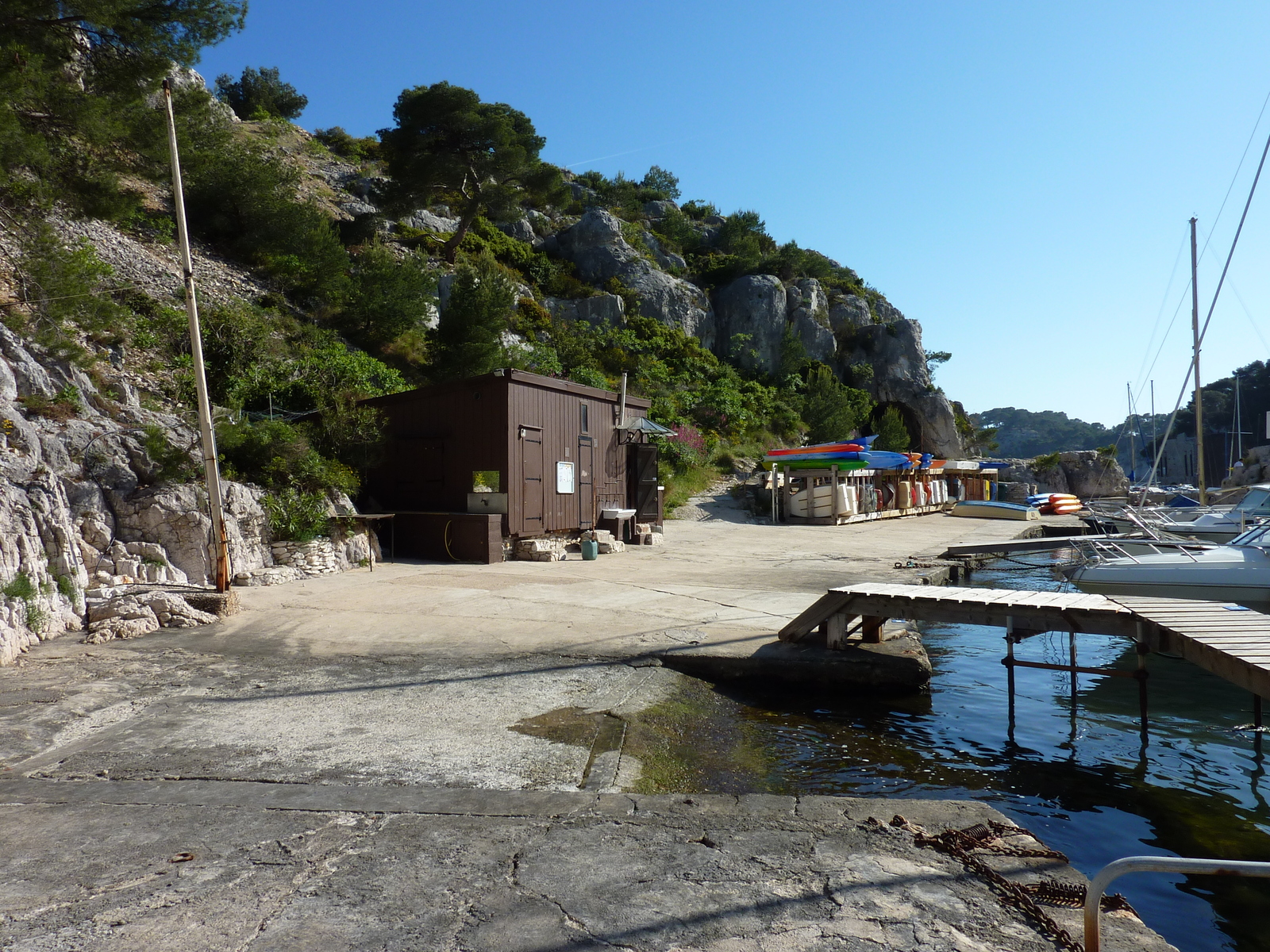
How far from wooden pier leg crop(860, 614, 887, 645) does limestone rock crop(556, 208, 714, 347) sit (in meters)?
36.5

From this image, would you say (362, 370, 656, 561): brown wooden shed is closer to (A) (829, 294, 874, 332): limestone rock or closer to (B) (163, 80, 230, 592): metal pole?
(B) (163, 80, 230, 592): metal pole

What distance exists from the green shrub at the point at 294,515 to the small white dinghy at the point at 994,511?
27.0 metres

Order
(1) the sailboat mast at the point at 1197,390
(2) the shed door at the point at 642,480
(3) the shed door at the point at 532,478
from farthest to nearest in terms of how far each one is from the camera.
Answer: (1) the sailboat mast at the point at 1197,390
(2) the shed door at the point at 642,480
(3) the shed door at the point at 532,478

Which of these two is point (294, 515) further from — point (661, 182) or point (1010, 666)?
point (661, 182)

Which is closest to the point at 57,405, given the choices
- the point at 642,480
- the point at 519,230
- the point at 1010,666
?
the point at 642,480

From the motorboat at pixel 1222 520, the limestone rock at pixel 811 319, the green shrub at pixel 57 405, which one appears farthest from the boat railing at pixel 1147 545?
the limestone rock at pixel 811 319

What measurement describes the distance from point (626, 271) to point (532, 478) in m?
30.4

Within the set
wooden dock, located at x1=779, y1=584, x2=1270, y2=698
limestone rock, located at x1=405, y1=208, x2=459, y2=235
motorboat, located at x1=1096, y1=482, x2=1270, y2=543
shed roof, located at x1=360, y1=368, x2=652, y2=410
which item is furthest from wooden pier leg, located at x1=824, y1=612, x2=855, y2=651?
limestone rock, located at x1=405, y1=208, x2=459, y2=235

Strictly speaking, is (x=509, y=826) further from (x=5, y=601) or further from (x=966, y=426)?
(x=966, y=426)

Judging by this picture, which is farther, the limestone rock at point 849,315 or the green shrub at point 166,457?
the limestone rock at point 849,315

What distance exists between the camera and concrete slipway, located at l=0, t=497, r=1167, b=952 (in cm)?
296

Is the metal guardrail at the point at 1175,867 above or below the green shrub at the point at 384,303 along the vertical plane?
below

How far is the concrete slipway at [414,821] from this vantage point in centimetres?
296

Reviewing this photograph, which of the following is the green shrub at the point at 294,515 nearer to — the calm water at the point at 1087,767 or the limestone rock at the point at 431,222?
the calm water at the point at 1087,767
